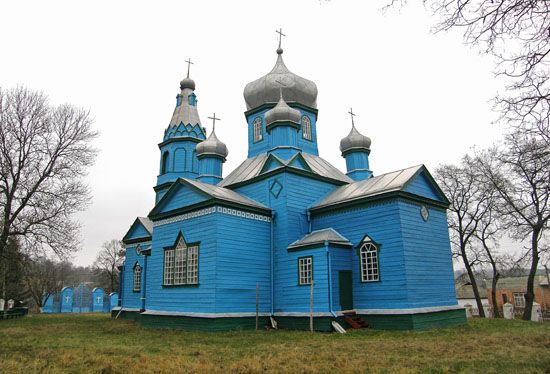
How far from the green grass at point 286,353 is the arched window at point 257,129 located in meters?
11.2

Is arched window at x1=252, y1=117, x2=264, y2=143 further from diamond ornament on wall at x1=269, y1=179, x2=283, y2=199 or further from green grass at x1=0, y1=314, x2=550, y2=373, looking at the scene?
green grass at x1=0, y1=314, x2=550, y2=373

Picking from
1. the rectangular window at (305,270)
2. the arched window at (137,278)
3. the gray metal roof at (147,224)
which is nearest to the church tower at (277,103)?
the rectangular window at (305,270)

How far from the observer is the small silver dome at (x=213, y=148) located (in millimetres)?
22250

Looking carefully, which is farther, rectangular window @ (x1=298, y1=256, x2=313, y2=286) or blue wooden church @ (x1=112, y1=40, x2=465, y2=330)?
rectangular window @ (x1=298, y1=256, x2=313, y2=286)

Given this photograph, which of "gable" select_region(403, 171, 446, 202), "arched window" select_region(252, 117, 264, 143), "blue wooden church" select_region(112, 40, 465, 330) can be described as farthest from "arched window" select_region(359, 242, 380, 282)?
"arched window" select_region(252, 117, 264, 143)

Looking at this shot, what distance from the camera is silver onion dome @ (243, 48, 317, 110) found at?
21.8m

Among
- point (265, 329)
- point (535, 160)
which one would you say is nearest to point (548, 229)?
point (265, 329)

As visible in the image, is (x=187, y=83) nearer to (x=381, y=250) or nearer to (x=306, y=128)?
(x=306, y=128)

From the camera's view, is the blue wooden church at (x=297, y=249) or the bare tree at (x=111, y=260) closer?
the blue wooden church at (x=297, y=249)

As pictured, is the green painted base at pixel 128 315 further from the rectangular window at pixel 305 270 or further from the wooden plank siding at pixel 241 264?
the rectangular window at pixel 305 270

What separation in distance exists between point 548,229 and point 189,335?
17862mm

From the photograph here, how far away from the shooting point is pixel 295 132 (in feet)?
65.2

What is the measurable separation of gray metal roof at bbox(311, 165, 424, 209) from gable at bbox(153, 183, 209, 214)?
15.5 ft

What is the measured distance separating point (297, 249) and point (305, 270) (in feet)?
2.74
